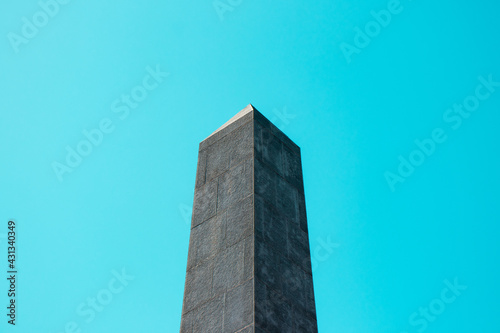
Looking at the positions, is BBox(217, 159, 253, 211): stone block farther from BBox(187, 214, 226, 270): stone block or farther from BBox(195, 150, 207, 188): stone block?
BBox(195, 150, 207, 188): stone block

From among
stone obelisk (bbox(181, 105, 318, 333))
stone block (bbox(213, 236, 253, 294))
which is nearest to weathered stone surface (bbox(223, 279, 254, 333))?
stone obelisk (bbox(181, 105, 318, 333))

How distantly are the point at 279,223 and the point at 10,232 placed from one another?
11044 millimetres

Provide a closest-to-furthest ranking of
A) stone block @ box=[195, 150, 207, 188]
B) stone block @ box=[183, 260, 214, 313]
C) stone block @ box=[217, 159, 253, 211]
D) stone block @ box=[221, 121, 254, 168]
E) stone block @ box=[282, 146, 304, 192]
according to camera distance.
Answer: stone block @ box=[183, 260, 214, 313], stone block @ box=[217, 159, 253, 211], stone block @ box=[221, 121, 254, 168], stone block @ box=[282, 146, 304, 192], stone block @ box=[195, 150, 207, 188]

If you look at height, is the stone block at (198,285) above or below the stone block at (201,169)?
below

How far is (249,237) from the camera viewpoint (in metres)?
8.83

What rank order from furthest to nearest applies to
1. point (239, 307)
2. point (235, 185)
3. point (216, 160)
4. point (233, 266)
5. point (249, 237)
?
point (216, 160) < point (235, 185) < point (249, 237) < point (233, 266) < point (239, 307)

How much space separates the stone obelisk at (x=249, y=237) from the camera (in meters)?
8.30

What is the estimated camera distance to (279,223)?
9492mm

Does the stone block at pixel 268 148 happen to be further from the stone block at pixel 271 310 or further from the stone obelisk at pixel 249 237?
the stone block at pixel 271 310

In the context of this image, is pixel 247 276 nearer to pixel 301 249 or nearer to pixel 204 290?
pixel 204 290

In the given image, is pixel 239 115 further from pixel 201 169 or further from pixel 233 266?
pixel 233 266

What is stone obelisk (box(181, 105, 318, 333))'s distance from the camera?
8305 millimetres

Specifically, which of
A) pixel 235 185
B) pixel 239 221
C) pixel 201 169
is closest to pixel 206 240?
pixel 239 221

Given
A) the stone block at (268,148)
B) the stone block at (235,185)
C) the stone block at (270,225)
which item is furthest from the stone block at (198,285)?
the stone block at (268,148)
